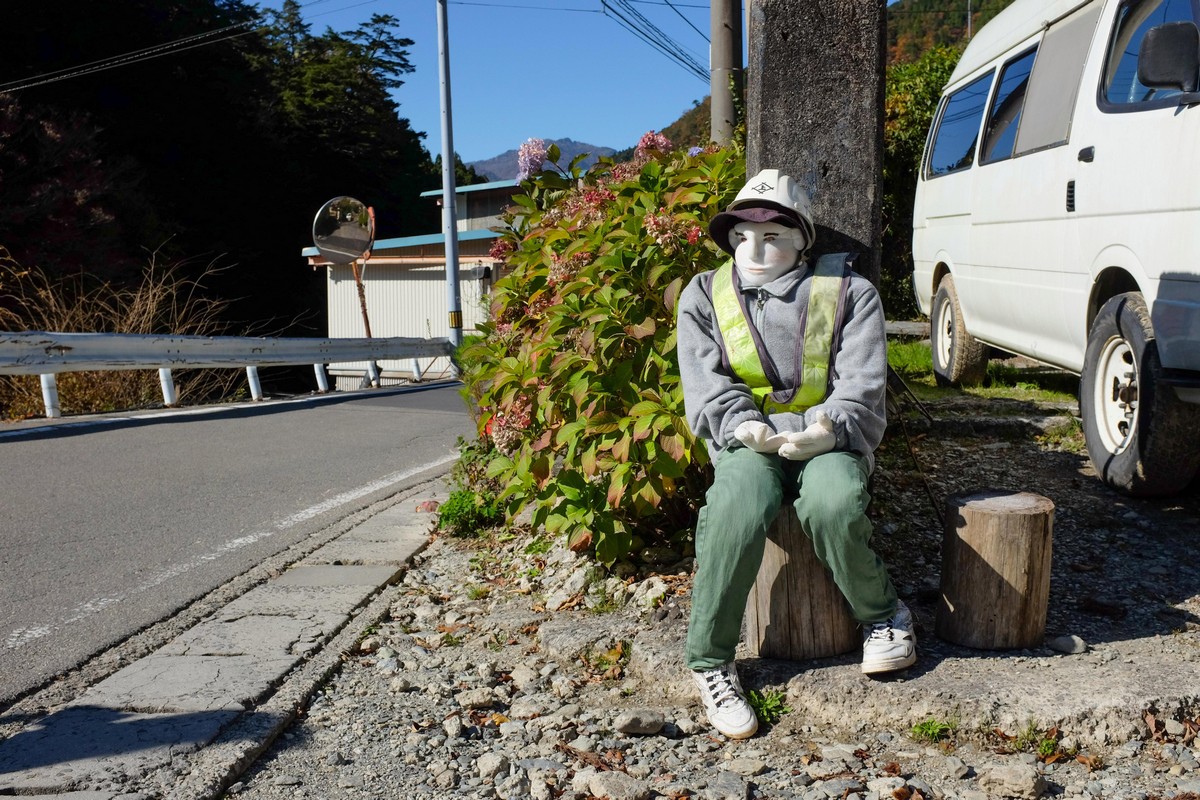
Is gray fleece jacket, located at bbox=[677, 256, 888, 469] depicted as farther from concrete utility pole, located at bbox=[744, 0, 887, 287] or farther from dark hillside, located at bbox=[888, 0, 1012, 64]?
dark hillside, located at bbox=[888, 0, 1012, 64]

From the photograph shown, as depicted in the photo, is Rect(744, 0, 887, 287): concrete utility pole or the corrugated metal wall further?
the corrugated metal wall

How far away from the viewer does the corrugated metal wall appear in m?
29.7

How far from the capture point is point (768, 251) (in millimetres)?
3449

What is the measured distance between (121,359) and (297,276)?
91.0 ft

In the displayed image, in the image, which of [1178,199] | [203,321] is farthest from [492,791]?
[203,321]

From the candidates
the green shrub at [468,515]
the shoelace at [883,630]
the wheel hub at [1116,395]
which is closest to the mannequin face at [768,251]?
the shoelace at [883,630]

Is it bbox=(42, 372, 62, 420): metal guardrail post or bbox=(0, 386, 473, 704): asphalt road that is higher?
bbox=(42, 372, 62, 420): metal guardrail post

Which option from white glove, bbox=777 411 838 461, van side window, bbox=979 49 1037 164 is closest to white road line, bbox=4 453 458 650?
white glove, bbox=777 411 838 461

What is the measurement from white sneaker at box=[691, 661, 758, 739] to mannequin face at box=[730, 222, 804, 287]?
1228mm

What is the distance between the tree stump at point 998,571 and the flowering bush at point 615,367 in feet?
3.13

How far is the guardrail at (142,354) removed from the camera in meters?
9.77

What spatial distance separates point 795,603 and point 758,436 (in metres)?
0.58

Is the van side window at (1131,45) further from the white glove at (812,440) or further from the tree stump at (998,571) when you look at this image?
the white glove at (812,440)

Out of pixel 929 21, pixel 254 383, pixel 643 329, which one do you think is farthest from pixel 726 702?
pixel 929 21
